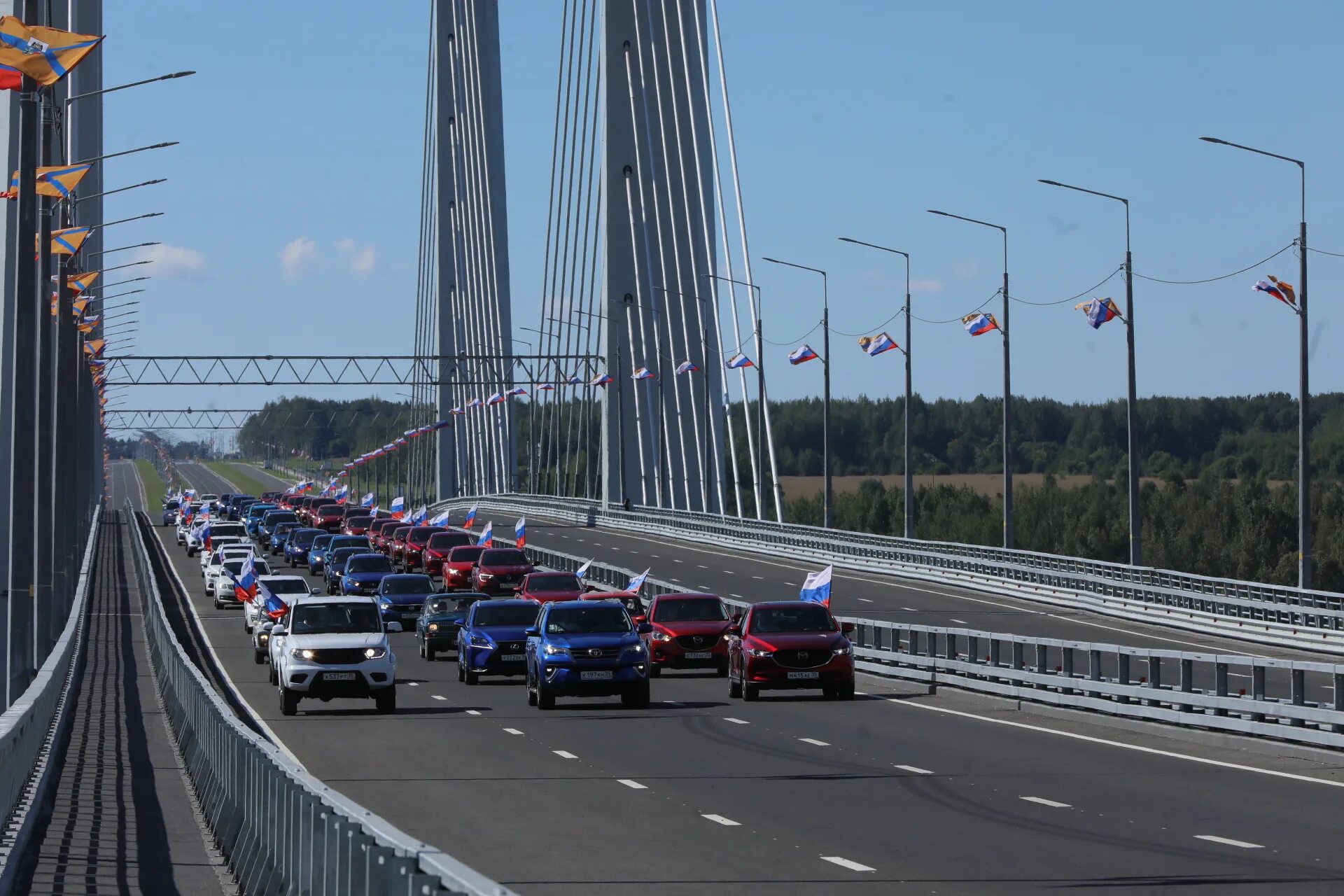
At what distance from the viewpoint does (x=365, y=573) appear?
57.4m

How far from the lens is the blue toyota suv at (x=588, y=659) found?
1198 inches

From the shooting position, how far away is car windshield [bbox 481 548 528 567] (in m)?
59.8

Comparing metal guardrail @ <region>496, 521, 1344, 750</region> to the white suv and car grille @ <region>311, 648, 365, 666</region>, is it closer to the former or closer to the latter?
the white suv

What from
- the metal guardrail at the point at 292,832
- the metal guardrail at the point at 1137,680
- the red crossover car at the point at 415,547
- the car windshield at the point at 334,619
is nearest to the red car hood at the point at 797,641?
the metal guardrail at the point at 1137,680

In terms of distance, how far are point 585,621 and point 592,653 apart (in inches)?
28.1

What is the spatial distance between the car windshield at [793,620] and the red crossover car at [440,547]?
35.6 meters

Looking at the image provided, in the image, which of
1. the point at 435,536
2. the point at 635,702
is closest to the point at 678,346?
the point at 435,536

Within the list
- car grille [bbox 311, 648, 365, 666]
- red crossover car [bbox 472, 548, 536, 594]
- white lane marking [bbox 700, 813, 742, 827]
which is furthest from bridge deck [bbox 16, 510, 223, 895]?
red crossover car [bbox 472, 548, 536, 594]

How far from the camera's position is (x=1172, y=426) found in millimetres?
177125

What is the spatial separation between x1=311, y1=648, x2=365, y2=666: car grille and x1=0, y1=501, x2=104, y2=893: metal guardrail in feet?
11.0

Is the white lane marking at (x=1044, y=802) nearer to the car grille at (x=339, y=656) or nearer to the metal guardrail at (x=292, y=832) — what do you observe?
the metal guardrail at (x=292, y=832)

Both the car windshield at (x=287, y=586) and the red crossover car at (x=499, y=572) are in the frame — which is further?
the red crossover car at (x=499, y=572)

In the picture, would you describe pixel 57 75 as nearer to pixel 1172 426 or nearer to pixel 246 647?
pixel 246 647

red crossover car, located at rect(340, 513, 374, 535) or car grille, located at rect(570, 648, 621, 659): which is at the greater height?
red crossover car, located at rect(340, 513, 374, 535)
